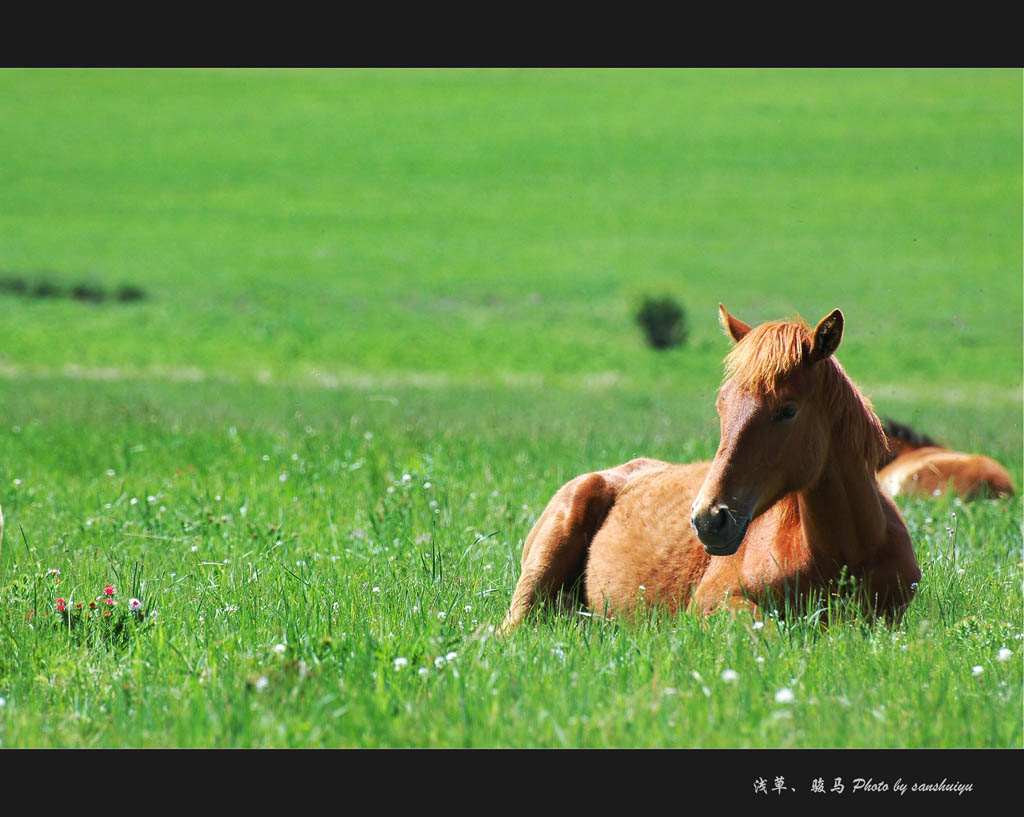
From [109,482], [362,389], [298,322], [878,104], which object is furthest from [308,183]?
[109,482]

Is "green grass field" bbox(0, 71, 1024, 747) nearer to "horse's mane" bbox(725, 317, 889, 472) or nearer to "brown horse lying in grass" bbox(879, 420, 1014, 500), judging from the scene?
"brown horse lying in grass" bbox(879, 420, 1014, 500)

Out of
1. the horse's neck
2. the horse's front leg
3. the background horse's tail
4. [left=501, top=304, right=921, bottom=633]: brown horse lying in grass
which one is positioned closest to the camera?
[left=501, top=304, right=921, bottom=633]: brown horse lying in grass

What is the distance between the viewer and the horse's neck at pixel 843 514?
5020 mm

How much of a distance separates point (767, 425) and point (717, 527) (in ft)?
1.68

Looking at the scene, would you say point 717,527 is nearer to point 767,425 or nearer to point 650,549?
point 767,425

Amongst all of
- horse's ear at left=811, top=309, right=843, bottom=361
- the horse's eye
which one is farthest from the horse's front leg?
horse's ear at left=811, top=309, right=843, bottom=361

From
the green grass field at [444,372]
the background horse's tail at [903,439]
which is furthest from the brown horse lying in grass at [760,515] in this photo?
the background horse's tail at [903,439]

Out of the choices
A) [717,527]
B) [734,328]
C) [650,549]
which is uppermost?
[734,328]

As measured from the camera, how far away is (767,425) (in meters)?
4.74

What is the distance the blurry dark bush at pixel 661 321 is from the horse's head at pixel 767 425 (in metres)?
25.3

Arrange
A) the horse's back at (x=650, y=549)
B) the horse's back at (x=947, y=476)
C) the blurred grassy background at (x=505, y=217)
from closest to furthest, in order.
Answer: the horse's back at (x=650, y=549) → the horse's back at (x=947, y=476) → the blurred grassy background at (x=505, y=217)

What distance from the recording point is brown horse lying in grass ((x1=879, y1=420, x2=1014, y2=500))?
967 centimetres

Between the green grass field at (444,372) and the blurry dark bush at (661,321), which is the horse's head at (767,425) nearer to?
the green grass field at (444,372)

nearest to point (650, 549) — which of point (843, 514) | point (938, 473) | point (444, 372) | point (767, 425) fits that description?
point (843, 514)
